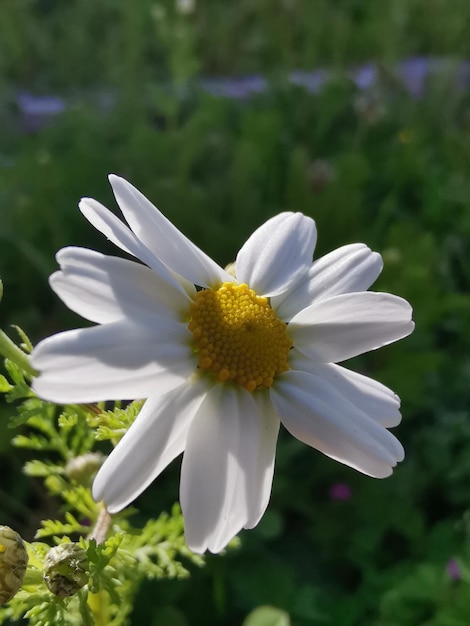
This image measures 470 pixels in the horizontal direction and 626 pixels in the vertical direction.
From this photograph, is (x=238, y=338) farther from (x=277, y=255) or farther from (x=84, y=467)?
(x=84, y=467)

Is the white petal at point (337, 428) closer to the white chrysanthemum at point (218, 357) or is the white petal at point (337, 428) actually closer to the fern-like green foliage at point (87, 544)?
the white chrysanthemum at point (218, 357)

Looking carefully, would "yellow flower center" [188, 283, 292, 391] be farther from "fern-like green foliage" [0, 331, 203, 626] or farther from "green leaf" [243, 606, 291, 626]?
"green leaf" [243, 606, 291, 626]

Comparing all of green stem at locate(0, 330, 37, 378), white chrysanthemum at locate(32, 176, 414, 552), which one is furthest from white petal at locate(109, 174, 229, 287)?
green stem at locate(0, 330, 37, 378)

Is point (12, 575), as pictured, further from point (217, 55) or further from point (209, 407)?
point (217, 55)

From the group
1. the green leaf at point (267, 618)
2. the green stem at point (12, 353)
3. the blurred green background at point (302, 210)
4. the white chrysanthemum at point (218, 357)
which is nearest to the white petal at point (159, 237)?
the white chrysanthemum at point (218, 357)

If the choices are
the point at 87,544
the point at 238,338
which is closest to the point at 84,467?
the point at 87,544

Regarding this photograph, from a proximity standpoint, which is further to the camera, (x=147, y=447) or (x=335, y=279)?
(x=335, y=279)
